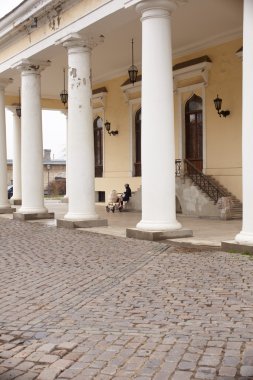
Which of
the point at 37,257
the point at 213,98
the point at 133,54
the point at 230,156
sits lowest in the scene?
the point at 37,257

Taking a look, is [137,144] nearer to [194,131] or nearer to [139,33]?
[194,131]

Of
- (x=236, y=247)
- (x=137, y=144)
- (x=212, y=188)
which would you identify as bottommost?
(x=236, y=247)

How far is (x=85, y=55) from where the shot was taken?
1466cm

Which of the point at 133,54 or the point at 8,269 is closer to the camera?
the point at 8,269

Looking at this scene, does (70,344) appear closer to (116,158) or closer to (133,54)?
(133,54)

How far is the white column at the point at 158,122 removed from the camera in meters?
11.6

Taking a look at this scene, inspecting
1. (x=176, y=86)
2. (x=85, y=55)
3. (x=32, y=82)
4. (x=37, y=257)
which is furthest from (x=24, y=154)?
(x=37, y=257)

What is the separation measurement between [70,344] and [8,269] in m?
4.23

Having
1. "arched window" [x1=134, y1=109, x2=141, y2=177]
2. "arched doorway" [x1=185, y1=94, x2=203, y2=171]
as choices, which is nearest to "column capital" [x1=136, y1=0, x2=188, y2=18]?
"arched doorway" [x1=185, y1=94, x2=203, y2=171]

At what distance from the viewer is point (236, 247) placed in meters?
9.87

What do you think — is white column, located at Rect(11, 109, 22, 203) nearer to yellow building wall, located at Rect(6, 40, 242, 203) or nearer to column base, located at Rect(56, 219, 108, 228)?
yellow building wall, located at Rect(6, 40, 242, 203)

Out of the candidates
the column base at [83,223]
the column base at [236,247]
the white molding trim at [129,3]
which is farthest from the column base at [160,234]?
the white molding trim at [129,3]

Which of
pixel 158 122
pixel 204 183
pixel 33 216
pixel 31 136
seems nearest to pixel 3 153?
pixel 31 136

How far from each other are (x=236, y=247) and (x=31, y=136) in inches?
397
